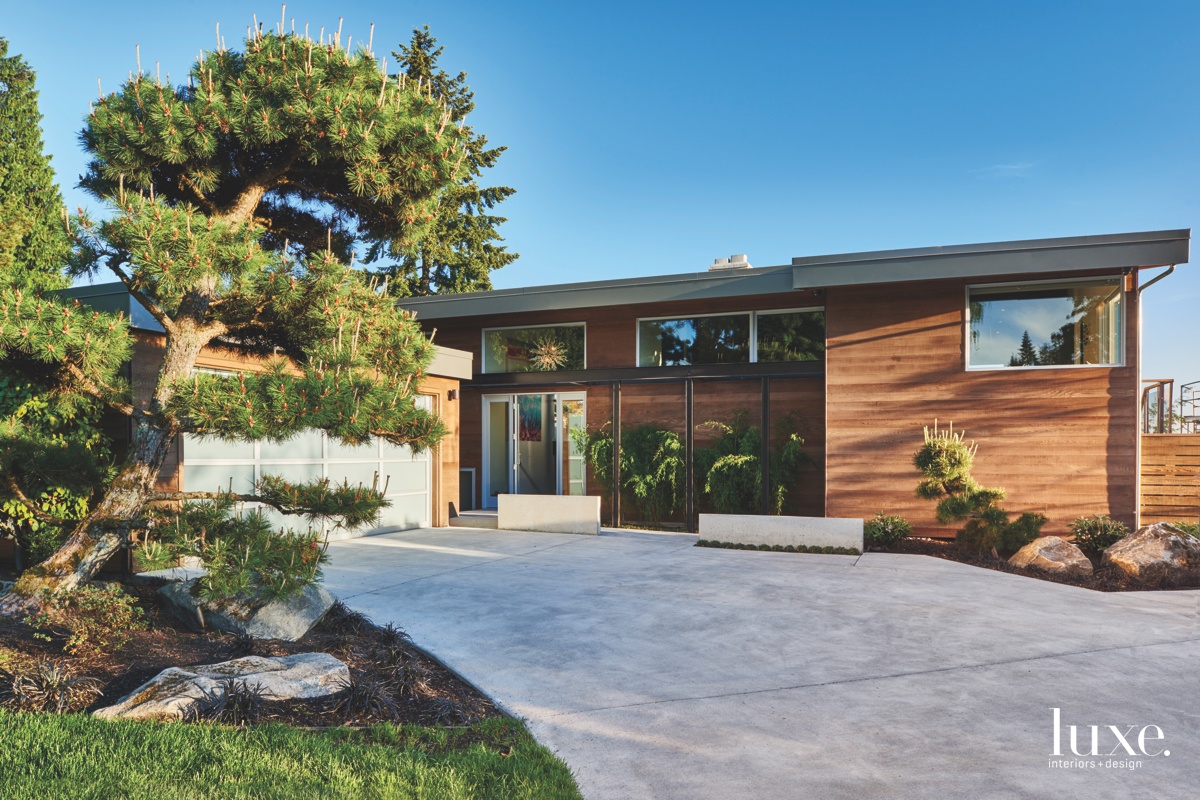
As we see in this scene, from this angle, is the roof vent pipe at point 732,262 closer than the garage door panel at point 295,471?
No

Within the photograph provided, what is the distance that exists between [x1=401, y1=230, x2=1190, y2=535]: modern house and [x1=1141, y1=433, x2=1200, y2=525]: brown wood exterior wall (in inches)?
22.4

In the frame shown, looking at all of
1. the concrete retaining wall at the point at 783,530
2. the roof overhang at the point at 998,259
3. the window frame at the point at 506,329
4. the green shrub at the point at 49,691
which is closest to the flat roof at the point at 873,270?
the roof overhang at the point at 998,259

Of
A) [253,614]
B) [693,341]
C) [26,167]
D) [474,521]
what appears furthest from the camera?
[26,167]

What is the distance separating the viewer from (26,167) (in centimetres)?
1545

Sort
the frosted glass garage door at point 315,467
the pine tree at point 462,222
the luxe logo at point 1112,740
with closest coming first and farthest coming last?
the luxe logo at point 1112,740 < the frosted glass garage door at point 315,467 < the pine tree at point 462,222

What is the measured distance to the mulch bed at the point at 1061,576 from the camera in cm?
751

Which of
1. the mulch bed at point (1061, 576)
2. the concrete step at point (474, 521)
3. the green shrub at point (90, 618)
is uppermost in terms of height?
the green shrub at point (90, 618)

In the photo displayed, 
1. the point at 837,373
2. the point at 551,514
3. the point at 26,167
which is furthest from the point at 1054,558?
the point at 26,167

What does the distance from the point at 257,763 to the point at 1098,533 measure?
9.78m

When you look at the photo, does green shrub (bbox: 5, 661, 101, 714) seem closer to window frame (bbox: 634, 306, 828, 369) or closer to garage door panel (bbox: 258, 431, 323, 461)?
garage door panel (bbox: 258, 431, 323, 461)

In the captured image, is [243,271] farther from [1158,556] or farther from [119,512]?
[1158,556]

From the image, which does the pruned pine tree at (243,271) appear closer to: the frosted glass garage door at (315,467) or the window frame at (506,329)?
the frosted glass garage door at (315,467)

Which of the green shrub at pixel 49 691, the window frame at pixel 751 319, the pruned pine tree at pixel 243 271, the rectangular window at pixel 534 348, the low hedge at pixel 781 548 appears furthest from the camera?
the rectangular window at pixel 534 348

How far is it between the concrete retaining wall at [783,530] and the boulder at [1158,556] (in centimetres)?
273
